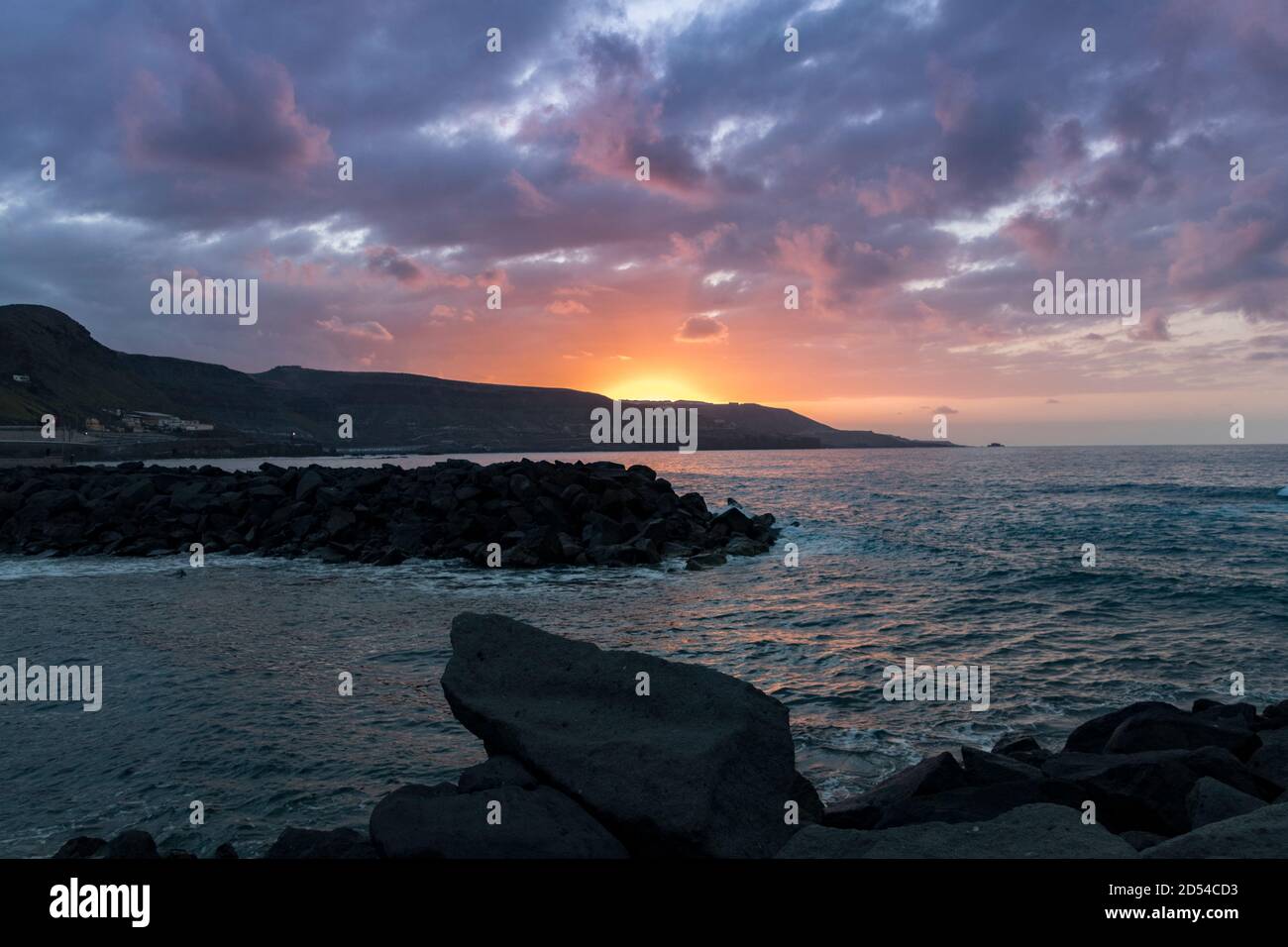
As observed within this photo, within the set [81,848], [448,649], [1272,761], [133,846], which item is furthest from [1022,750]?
[81,848]

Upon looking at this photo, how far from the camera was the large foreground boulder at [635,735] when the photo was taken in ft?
21.2

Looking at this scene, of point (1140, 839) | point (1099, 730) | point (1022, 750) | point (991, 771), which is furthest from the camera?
point (1099, 730)

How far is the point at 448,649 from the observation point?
49.7 ft

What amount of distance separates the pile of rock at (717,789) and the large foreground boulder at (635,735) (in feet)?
0.06

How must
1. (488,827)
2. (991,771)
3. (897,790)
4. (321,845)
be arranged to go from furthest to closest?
(897,790), (991,771), (321,845), (488,827)

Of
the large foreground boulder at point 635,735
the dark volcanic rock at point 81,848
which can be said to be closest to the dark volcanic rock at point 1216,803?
the large foreground boulder at point 635,735

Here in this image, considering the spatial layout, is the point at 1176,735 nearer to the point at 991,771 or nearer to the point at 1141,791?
the point at 1141,791

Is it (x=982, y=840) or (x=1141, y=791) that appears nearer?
(x=982, y=840)

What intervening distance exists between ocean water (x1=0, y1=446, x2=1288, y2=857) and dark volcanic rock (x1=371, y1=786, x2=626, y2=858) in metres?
2.01

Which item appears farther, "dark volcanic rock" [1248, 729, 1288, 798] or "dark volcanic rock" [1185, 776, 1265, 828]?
"dark volcanic rock" [1248, 729, 1288, 798]

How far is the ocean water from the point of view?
8.89 m

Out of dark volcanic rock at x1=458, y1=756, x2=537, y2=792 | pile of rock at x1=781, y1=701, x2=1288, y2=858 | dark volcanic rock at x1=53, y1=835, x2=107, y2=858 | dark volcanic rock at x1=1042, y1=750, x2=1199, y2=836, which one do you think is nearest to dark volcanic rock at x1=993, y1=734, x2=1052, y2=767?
pile of rock at x1=781, y1=701, x2=1288, y2=858

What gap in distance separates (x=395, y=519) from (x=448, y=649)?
63.1 ft

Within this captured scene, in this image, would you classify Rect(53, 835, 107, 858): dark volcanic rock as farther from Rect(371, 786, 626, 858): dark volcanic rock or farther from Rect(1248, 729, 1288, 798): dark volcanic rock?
Rect(1248, 729, 1288, 798): dark volcanic rock
